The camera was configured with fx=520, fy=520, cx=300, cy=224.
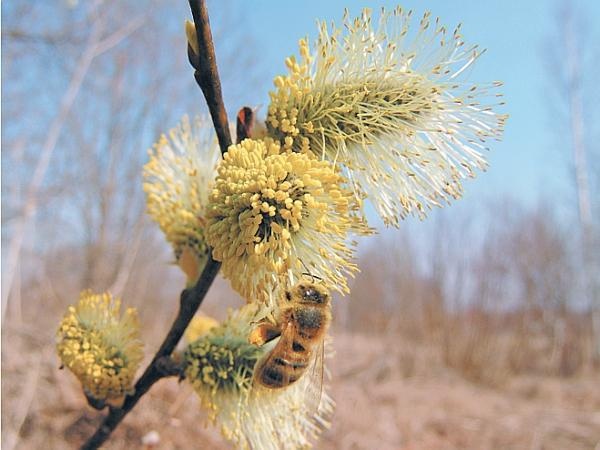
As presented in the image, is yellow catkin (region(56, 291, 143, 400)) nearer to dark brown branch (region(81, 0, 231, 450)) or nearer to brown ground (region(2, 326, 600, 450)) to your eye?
dark brown branch (region(81, 0, 231, 450))

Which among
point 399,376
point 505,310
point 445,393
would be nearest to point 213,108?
point 445,393

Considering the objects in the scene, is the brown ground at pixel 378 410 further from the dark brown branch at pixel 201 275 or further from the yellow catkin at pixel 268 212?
the yellow catkin at pixel 268 212

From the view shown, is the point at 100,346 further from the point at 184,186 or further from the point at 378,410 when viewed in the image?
the point at 378,410

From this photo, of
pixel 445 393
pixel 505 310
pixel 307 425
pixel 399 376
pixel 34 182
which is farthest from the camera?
pixel 505 310

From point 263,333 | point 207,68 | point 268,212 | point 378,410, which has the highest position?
point 207,68

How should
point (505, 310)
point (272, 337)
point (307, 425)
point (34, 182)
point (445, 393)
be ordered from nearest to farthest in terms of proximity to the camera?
point (272, 337) → point (307, 425) → point (34, 182) → point (445, 393) → point (505, 310)

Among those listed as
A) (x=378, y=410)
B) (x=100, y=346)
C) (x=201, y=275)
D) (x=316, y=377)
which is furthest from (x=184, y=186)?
(x=378, y=410)

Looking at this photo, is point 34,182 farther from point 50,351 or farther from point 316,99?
point 316,99

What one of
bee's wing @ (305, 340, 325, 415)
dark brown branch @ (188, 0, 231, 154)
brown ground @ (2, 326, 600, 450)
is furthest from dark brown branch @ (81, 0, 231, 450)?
brown ground @ (2, 326, 600, 450)
